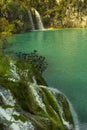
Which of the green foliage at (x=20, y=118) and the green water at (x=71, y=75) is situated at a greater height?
the green foliage at (x=20, y=118)

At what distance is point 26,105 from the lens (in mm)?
9977

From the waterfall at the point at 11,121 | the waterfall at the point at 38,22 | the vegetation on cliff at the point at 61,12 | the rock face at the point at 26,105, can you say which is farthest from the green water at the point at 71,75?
the vegetation on cliff at the point at 61,12

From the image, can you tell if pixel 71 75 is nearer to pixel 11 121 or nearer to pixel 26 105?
pixel 26 105

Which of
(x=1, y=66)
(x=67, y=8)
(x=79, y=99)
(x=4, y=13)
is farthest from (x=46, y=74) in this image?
(x=67, y=8)

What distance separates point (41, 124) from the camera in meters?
8.81

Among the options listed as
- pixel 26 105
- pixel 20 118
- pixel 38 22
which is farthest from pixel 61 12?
pixel 20 118

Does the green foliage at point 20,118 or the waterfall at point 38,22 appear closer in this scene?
the green foliage at point 20,118

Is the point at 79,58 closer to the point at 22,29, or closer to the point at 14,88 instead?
the point at 14,88

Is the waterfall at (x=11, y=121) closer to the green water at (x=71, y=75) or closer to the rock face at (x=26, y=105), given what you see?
the rock face at (x=26, y=105)

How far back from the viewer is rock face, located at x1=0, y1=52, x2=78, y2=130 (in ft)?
27.1

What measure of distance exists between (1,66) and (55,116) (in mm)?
2064

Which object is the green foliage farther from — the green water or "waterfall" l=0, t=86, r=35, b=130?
the green water

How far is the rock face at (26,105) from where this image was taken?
8.25 m

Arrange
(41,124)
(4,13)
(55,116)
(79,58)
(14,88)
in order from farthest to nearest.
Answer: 1. (4,13)
2. (79,58)
3. (55,116)
4. (14,88)
5. (41,124)
